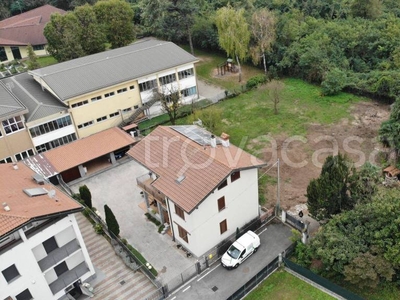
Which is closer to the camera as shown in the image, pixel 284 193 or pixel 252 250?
pixel 252 250

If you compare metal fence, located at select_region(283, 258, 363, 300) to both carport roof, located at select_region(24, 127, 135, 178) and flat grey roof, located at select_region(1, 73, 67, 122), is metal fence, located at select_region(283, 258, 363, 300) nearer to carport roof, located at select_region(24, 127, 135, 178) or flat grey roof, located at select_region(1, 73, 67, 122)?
carport roof, located at select_region(24, 127, 135, 178)

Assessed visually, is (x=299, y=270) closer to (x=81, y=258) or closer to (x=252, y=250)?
(x=252, y=250)

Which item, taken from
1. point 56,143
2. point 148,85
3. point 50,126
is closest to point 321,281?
point 56,143

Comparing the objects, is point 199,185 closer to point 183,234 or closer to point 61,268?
point 183,234

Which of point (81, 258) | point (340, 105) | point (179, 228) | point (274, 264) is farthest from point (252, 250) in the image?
point (340, 105)

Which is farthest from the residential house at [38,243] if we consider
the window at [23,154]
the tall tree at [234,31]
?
the tall tree at [234,31]

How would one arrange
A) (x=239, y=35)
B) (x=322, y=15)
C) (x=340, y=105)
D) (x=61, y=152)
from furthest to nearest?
(x=322, y=15) < (x=239, y=35) < (x=340, y=105) < (x=61, y=152)

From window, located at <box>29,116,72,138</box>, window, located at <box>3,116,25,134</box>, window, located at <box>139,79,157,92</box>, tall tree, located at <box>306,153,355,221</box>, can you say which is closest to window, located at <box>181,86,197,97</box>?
window, located at <box>139,79,157,92</box>
